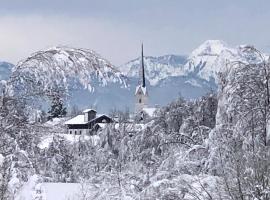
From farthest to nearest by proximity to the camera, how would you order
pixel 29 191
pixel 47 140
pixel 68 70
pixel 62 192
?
pixel 62 192, pixel 29 191, pixel 47 140, pixel 68 70

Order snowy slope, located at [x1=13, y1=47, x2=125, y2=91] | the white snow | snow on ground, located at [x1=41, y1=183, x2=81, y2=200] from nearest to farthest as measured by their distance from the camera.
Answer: snowy slope, located at [x1=13, y1=47, x2=125, y2=91]
the white snow
snow on ground, located at [x1=41, y1=183, x2=81, y2=200]

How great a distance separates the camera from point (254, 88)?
11.1 metres

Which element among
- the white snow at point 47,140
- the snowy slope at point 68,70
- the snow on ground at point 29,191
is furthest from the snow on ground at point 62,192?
the snowy slope at point 68,70

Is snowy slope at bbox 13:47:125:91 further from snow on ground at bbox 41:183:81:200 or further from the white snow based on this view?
snow on ground at bbox 41:183:81:200

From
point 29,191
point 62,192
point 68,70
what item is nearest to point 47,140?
point 29,191

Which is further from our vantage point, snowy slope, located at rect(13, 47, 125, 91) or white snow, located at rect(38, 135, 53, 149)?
white snow, located at rect(38, 135, 53, 149)

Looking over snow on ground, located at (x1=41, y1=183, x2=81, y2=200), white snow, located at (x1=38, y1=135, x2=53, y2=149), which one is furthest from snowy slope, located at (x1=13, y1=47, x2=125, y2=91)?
snow on ground, located at (x1=41, y1=183, x2=81, y2=200)

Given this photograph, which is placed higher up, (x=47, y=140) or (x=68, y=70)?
(x=68, y=70)

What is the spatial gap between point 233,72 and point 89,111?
9727 centimetres

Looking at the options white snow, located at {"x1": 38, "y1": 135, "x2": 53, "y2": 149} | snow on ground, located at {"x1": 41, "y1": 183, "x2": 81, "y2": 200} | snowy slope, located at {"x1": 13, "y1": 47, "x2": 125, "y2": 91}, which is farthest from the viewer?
snow on ground, located at {"x1": 41, "y1": 183, "x2": 81, "y2": 200}

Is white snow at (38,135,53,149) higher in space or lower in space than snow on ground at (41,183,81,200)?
higher

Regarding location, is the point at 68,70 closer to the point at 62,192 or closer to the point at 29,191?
the point at 29,191

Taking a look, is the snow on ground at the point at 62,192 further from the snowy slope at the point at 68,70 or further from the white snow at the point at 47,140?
the snowy slope at the point at 68,70

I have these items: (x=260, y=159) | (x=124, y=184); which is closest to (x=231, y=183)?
(x=260, y=159)
